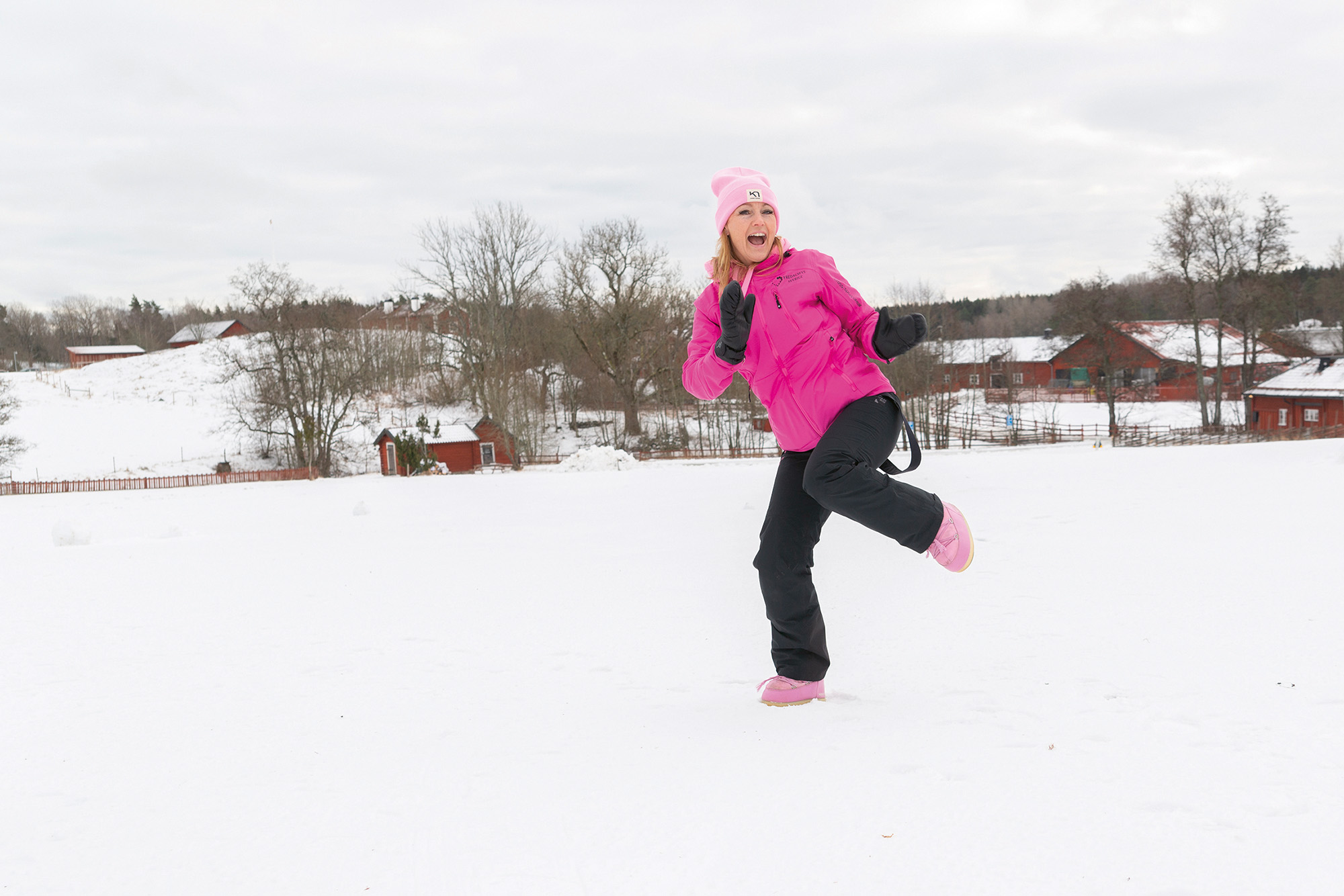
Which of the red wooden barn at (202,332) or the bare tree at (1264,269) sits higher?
the red wooden barn at (202,332)

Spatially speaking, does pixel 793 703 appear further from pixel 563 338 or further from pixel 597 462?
pixel 563 338

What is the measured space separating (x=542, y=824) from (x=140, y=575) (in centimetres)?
616

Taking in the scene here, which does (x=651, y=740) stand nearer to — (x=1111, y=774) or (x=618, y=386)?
(x=1111, y=774)

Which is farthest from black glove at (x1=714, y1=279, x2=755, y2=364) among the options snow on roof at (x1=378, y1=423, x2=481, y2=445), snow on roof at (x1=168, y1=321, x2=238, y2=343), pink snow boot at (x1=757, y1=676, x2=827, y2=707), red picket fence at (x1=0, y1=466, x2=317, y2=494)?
snow on roof at (x1=168, y1=321, x2=238, y2=343)

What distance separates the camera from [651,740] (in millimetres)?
2885

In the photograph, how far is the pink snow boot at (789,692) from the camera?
125 inches

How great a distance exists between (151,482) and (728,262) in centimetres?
3176

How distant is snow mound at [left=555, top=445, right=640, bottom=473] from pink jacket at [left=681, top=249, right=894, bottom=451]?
21886 millimetres

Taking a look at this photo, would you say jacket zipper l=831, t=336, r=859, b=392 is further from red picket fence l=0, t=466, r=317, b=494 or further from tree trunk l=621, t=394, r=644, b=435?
tree trunk l=621, t=394, r=644, b=435

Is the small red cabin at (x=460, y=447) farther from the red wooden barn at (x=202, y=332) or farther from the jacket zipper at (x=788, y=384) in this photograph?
the red wooden barn at (x=202, y=332)

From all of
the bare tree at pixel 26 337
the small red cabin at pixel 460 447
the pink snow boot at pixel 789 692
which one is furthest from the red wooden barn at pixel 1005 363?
the bare tree at pixel 26 337

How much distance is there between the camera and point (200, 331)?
90688 mm

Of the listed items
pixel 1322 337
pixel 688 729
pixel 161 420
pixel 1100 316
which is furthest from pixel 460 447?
pixel 1322 337

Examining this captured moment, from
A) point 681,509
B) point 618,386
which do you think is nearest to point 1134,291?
point 618,386
